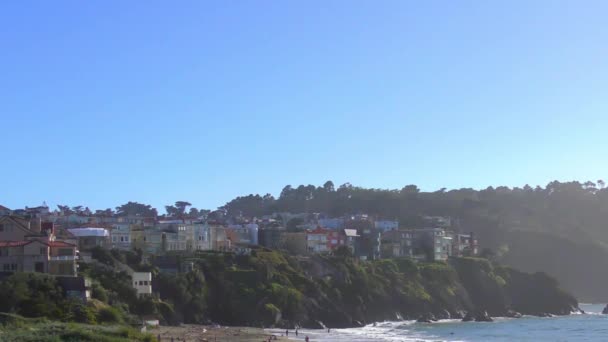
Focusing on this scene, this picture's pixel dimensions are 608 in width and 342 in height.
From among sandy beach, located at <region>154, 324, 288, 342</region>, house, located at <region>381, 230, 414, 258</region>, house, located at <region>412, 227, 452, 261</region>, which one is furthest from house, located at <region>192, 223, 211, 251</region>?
house, located at <region>412, 227, 452, 261</region>

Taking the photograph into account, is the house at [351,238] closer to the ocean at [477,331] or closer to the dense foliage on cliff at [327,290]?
the dense foliage on cliff at [327,290]

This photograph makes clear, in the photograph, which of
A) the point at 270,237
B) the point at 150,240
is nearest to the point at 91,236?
the point at 150,240

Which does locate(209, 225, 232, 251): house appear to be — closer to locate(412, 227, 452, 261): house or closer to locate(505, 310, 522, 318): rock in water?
locate(412, 227, 452, 261): house

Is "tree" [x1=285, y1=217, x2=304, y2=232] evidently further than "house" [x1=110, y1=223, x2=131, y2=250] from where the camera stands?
Yes

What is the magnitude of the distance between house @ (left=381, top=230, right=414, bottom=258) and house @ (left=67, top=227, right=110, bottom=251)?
43.5m

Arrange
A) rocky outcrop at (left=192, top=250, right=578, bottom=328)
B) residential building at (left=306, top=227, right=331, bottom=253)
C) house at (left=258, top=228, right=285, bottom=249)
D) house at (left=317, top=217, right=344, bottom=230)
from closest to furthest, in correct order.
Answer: rocky outcrop at (left=192, top=250, right=578, bottom=328) < residential building at (left=306, top=227, right=331, bottom=253) < house at (left=258, top=228, right=285, bottom=249) < house at (left=317, top=217, right=344, bottom=230)

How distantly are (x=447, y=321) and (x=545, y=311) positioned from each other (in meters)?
20.0

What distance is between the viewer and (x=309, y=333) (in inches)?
2918

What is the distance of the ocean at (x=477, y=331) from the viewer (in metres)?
72.8

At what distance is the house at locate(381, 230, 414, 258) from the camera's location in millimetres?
117875

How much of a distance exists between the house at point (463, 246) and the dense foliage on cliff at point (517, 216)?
36.5ft

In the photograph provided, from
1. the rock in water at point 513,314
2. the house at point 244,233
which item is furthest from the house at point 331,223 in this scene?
the rock in water at point 513,314

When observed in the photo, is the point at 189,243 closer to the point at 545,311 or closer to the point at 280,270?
the point at 280,270

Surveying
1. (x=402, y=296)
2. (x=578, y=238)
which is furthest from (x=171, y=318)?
(x=578, y=238)
